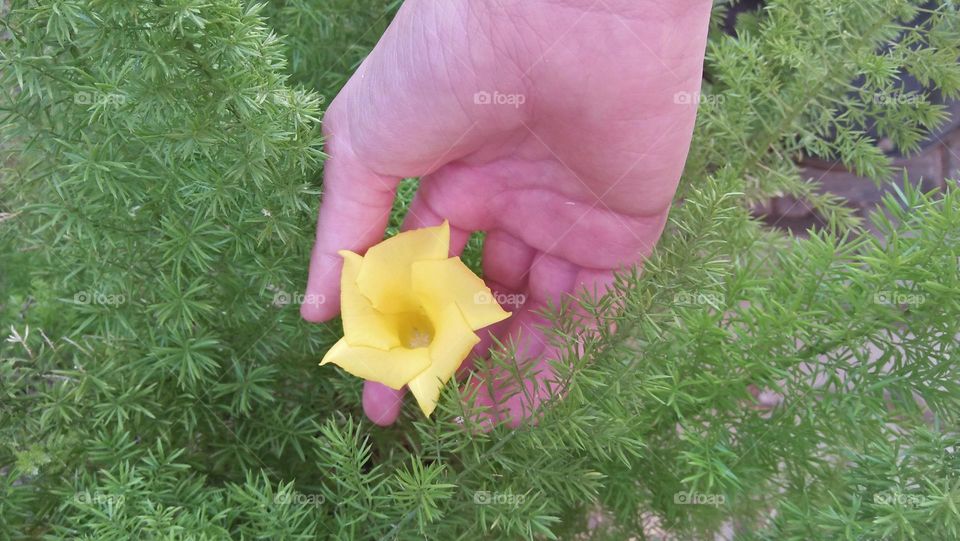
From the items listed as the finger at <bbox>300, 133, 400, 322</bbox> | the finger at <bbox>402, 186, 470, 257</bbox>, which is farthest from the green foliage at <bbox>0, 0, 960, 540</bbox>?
the finger at <bbox>402, 186, 470, 257</bbox>

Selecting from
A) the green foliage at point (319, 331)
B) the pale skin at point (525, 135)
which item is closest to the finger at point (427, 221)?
the pale skin at point (525, 135)

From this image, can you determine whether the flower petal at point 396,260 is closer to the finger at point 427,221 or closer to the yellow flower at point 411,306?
the yellow flower at point 411,306

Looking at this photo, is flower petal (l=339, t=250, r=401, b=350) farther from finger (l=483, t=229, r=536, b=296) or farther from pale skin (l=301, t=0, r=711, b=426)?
finger (l=483, t=229, r=536, b=296)

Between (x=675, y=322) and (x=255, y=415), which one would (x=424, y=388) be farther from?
(x=255, y=415)

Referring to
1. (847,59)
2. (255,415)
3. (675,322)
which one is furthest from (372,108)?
(847,59)

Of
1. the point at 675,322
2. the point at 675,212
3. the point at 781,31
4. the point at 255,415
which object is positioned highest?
the point at 781,31

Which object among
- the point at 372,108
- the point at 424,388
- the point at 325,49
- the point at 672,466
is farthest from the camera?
the point at 325,49
